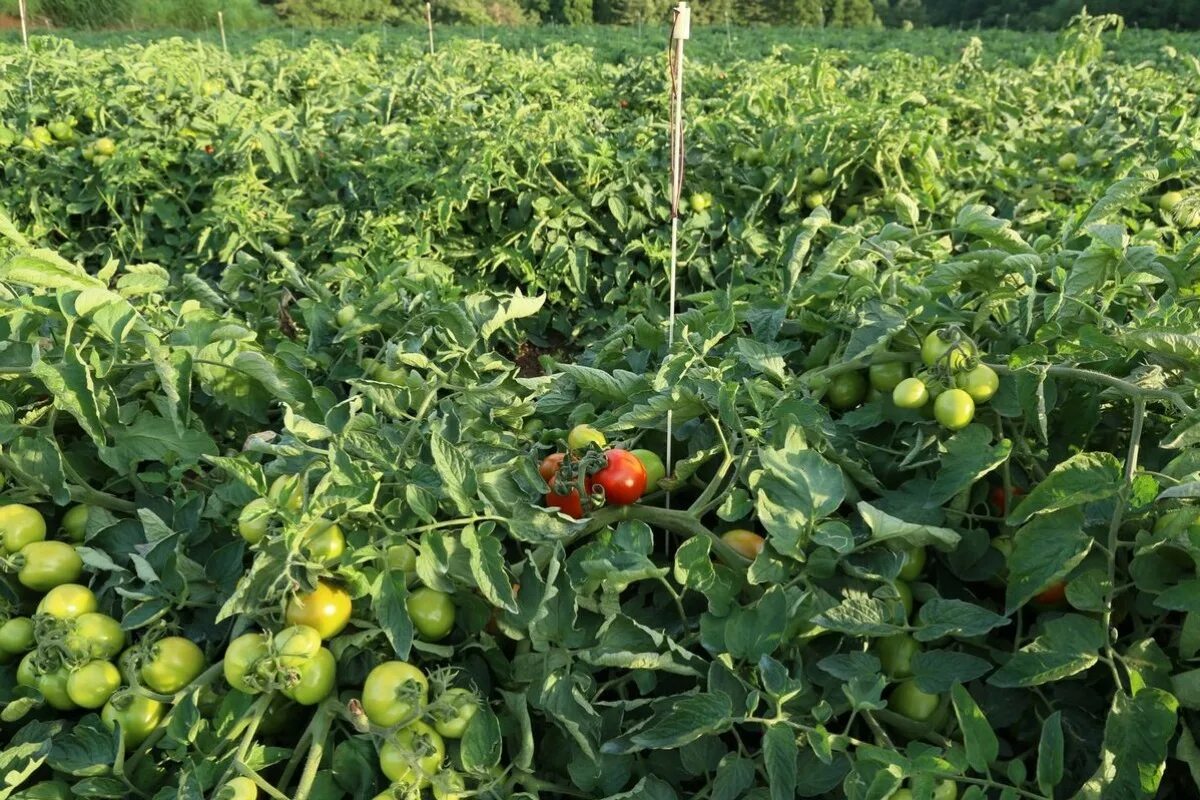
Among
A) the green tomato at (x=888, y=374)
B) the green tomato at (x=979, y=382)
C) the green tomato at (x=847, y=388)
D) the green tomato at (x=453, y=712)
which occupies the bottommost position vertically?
the green tomato at (x=453, y=712)

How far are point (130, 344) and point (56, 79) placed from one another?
5520 millimetres

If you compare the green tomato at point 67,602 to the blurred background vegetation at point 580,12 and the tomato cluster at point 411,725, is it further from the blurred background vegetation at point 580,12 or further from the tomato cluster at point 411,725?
the blurred background vegetation at point 580,12

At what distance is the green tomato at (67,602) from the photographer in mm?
1139

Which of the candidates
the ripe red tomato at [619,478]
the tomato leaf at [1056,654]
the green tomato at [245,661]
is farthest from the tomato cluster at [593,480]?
the tomato leaf at [1056,654]

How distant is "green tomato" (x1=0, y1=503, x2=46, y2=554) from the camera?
120 centimetres

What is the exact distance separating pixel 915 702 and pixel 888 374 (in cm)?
49

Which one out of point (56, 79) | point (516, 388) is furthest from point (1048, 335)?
point (56, 79)

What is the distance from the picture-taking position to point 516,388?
1.49 meters

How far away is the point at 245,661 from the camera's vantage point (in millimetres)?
1039

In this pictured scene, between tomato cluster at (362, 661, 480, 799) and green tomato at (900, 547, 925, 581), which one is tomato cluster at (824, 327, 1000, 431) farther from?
tomato cluster at (362, 661, 480, 799)

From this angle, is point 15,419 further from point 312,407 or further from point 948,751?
point 948,751

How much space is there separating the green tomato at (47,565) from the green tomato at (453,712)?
0.58 m

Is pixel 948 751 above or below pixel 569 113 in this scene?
below

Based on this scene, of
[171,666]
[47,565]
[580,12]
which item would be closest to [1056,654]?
[171,666]
